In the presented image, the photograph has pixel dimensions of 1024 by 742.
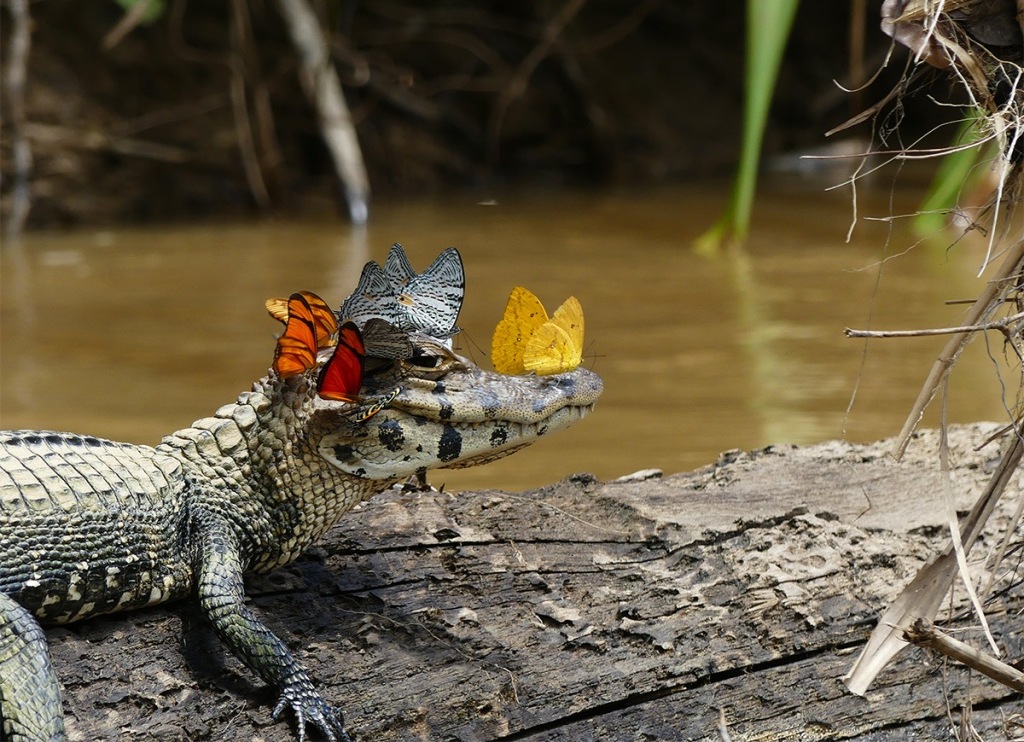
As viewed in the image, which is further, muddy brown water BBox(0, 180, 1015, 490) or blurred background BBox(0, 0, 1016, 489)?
blurred background BBox(0, 0, 1016, 489)

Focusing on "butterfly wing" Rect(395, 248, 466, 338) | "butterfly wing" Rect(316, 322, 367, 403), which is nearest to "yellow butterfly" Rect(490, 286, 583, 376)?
"butterfly wing" Rect(395, 248, 466, 338)

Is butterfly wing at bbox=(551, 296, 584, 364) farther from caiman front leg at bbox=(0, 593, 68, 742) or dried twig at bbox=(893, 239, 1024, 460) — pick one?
caiman front leg at bbox=(0, 593, 68, 742)

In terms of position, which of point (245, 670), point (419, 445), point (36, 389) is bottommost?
point (245, 670)

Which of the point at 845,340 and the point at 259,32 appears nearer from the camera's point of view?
the point at 845,340

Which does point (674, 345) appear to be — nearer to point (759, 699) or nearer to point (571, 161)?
point (759, 699)

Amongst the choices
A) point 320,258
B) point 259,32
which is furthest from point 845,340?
point 259,32

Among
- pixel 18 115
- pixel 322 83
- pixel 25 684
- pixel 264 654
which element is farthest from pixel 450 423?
pixel 322 83
